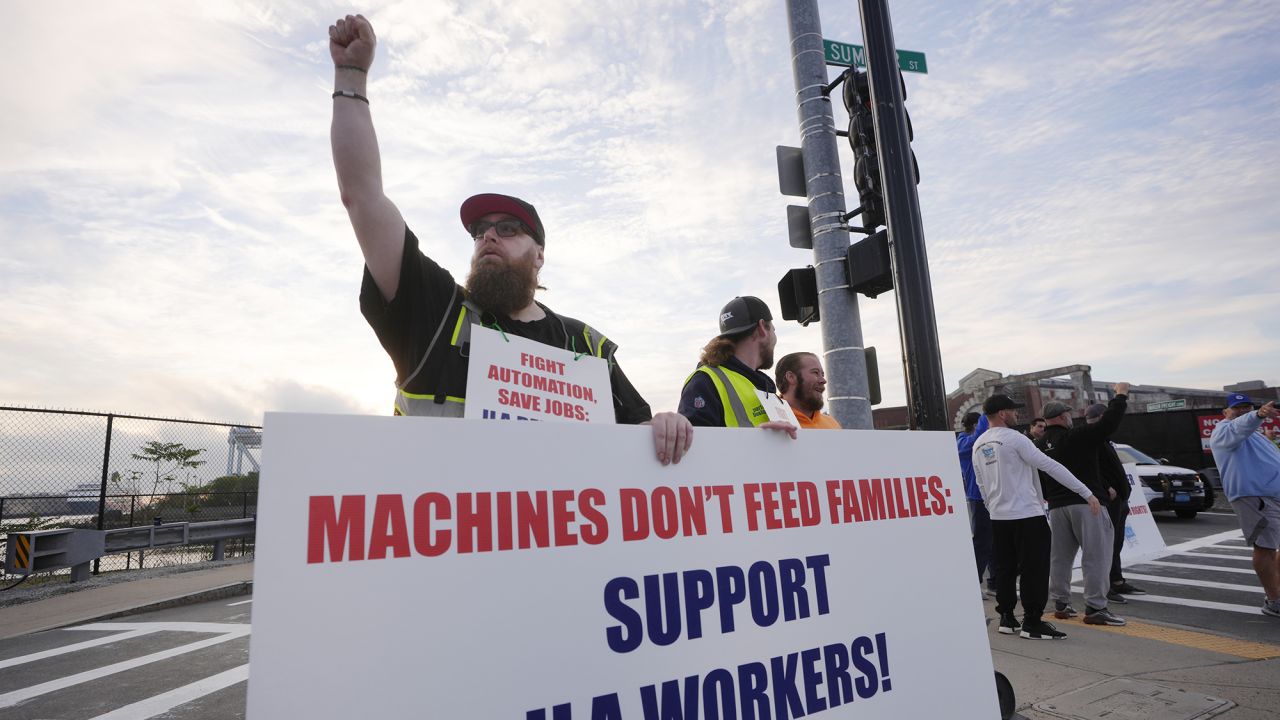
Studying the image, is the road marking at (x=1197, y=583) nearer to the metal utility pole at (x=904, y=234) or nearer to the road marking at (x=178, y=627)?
the metal utility pole at (x=904, y=234)

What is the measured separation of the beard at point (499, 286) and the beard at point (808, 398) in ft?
7.52

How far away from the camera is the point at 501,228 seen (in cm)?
250

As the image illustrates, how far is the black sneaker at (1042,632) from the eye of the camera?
522 cm

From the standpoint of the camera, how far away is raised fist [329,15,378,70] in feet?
6.39

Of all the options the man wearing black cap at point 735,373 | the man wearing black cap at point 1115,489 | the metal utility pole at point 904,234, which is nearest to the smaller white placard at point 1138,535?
the man wearing black cap at point 1115,489

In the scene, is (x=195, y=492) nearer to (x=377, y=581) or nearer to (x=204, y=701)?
(x=204, y=701)

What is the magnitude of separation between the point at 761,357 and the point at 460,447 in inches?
86.4

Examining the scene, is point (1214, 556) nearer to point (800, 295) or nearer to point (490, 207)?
point (800, 295)

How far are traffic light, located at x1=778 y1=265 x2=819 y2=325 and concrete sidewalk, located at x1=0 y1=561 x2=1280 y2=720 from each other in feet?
9.21

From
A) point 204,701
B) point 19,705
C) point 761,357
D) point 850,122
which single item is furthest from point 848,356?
point 19,705

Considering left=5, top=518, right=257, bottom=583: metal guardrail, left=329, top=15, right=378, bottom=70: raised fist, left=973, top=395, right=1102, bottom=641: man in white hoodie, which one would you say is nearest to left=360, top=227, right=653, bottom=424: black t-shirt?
left=329, top=15, right=378, bottom=70: raised fist

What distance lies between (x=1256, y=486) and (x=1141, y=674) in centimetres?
284

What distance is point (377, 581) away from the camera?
1.51m

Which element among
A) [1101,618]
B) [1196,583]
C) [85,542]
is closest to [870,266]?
[1101,618]
